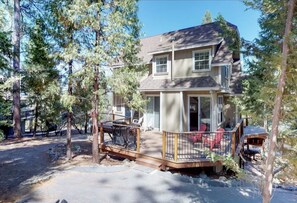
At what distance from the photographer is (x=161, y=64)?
15.5 meters

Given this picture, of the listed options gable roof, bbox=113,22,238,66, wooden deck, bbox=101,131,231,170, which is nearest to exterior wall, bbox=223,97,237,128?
gable roof, bbox=113,22,238,66

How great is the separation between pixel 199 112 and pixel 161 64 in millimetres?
4499

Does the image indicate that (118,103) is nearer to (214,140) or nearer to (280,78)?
(214,140)

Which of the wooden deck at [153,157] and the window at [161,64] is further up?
the window at [161,64]

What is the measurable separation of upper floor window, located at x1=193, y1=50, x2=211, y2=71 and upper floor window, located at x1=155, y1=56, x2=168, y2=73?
85.6 inches

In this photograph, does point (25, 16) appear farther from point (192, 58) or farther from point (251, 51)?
point (251, 51)

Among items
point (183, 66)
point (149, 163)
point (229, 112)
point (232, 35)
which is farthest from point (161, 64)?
point (232, 35)

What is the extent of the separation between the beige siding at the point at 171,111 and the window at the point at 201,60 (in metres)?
2.20

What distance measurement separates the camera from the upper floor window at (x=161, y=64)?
1520cm

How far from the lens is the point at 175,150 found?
7.82 meters

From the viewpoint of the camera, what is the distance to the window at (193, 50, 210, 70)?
1329cm

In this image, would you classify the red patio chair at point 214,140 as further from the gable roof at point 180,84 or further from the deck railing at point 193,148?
the gable roof at point 180,84

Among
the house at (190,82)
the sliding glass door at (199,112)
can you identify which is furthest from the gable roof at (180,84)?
the sliding glass door at (199,112)

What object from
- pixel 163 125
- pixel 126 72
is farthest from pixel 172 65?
pixel 126 72
